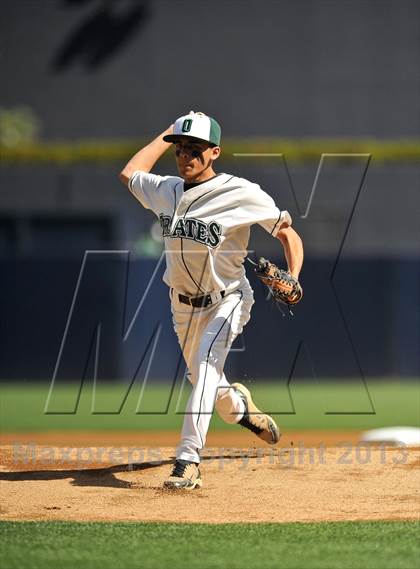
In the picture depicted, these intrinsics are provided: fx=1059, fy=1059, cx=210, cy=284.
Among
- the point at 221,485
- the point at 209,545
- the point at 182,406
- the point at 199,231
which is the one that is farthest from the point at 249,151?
the point at 209,545

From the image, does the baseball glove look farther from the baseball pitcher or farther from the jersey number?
the jersey number

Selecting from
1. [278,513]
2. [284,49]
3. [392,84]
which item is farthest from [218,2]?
[278,513]

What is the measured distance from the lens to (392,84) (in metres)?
19.6

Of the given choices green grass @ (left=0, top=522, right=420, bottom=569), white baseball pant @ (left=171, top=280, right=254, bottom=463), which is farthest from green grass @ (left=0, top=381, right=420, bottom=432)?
green grass @ (left=0, top=522, right=420, bottom=569)

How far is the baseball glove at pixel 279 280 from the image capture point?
5.45m

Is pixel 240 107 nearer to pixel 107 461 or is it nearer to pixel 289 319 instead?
pixel 289 319

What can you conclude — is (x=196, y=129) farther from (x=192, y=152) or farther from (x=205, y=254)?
(x=205, y=254)

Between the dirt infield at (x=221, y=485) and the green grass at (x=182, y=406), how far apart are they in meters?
3.17

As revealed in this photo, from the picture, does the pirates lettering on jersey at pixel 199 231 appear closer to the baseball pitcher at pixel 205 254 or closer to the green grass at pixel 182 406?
the baseball pitcher at pixel 205 254

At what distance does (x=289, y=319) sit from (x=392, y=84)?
23.9ft

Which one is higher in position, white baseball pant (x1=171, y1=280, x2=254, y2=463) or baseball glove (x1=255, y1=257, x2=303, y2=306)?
baseball glove (x1=255, y1=257, x2=303, y2=306)

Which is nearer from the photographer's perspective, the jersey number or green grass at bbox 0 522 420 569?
green grass at bbox 0 522 420 569

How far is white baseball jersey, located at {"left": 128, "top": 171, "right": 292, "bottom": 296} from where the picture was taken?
18.1 feet

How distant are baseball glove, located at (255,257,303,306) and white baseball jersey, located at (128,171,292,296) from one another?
0.23m
